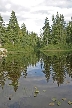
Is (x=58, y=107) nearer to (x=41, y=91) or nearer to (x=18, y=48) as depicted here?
(x=41, y=91)

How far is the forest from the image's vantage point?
84169mm

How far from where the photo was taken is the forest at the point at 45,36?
84169 millimetres

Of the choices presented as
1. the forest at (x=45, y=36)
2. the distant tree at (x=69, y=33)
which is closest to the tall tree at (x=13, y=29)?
the forest at (x=45, y=36)

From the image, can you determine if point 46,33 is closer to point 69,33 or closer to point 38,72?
point 69,33

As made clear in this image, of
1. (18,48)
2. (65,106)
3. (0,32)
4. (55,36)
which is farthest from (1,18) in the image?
(65,106)

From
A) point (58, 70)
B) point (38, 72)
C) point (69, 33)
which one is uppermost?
point (69, 33)

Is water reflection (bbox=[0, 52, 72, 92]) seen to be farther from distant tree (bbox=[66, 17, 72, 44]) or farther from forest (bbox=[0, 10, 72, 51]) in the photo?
distant tree (bbox=[66, 17, 72, 44])

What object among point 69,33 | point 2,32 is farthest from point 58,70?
point 69,33

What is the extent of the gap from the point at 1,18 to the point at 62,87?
2767 inches

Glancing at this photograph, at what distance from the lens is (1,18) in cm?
8488

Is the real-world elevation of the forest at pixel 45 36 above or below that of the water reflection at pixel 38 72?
above

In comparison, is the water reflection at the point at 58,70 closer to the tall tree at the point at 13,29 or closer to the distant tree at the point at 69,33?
the tall tree at the point at 13,29

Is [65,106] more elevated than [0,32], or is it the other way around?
[0,32]

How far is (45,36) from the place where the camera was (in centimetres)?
10050
